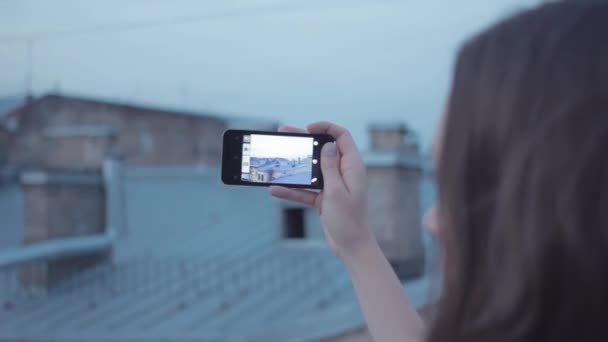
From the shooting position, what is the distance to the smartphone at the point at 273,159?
144 centimetres

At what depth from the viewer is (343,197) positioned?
4.20ft

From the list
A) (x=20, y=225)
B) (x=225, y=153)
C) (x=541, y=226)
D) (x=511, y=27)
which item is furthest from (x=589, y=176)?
(x=20, y=225)

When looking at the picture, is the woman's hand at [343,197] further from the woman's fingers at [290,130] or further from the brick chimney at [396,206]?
the brick chimney at [396,206]

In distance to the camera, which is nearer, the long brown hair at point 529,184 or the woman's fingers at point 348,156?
the long brown hair at point 529,184

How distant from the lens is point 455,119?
0.75 meters

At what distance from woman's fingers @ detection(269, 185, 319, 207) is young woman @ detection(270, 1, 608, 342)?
65 centimetres

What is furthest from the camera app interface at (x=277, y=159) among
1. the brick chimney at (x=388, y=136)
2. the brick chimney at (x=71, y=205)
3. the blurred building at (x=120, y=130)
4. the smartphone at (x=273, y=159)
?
the blurred building at (x=120, y=130)

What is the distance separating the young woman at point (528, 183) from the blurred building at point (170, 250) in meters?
4.47

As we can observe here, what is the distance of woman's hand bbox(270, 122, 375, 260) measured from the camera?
1.25m

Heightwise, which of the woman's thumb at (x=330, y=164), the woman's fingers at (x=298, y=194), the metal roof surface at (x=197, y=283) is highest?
the woman's thumb at (x=330, y=164)

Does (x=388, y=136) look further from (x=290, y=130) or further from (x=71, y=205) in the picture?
(x=290, y=130)

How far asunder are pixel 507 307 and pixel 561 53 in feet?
0.89

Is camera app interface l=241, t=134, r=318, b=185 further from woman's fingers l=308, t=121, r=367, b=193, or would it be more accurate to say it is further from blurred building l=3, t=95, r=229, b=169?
blurred building l=3, t=95, r=229, b=169

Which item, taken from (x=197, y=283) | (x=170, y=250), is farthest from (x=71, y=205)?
(x=197, y=283)
